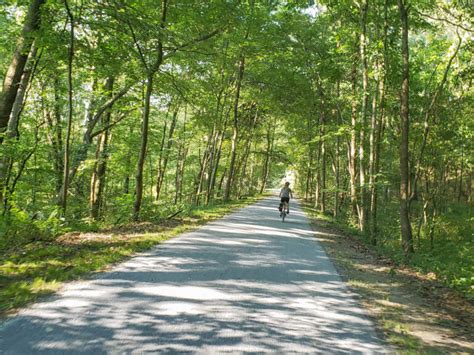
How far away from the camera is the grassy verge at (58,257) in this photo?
4812 millimetres

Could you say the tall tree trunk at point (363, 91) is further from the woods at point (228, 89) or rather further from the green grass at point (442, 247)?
the green grass at point (442, 247)

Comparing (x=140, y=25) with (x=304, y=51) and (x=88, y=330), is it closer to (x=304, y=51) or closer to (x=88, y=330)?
(x=88, y=330)

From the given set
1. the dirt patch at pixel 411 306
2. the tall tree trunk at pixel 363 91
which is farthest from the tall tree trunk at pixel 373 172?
the dirt patch at pixel 411 306

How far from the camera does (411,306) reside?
18.6 feet

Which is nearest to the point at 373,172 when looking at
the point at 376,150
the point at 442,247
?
the point at 376,150

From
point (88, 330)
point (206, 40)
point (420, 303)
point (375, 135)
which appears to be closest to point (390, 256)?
point (420, 303)

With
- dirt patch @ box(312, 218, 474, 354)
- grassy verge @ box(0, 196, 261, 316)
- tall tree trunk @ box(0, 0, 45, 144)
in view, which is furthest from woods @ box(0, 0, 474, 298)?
dirt patch @ box(312, 218, 474, 354)

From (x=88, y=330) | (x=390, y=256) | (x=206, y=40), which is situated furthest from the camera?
(x=206, y=40)

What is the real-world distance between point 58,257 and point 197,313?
3454mm

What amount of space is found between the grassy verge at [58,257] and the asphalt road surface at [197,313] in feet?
1.17

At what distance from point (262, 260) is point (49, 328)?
4614 millimetres

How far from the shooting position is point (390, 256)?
1017 centimetres

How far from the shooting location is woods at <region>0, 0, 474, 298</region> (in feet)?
29.7

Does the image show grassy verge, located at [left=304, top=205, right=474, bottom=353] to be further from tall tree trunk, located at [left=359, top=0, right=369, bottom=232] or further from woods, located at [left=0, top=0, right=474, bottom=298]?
tall tree trunk, located at [left=359, top=0, right=369, bottom=232]
